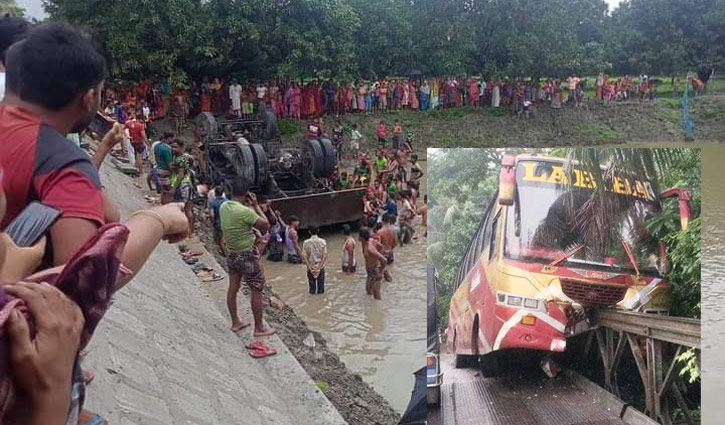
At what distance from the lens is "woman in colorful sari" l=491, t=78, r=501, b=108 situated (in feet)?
76.7

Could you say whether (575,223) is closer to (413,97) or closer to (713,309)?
(713,309)

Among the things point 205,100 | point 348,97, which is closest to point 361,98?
point 348,97

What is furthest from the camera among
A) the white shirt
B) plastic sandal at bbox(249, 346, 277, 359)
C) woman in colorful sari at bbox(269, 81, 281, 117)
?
A: woman in colorful sari at bbox(269, 81, 281, 117)

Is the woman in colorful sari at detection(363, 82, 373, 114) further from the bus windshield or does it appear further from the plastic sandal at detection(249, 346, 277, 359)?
the bus windshield

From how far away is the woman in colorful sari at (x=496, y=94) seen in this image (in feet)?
76.7

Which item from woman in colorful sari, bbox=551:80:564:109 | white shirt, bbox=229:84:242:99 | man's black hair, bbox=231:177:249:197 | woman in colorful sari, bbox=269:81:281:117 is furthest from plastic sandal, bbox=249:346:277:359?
woman in colorful sari, bbox=551:80:564:109

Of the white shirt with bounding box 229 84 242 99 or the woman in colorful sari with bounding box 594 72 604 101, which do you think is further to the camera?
the woman in colorful sari with bounding box 594 72 604 101

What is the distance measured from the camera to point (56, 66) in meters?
1.67

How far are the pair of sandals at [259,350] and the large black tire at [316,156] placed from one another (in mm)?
6415

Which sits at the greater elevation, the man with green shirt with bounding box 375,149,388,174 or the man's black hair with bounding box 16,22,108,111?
the man's black hair with bounding box 16,22,108,111

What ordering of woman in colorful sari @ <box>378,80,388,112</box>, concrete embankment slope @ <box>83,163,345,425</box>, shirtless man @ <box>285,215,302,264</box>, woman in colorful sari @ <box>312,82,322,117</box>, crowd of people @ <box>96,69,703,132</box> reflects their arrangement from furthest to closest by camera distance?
woman in colorful sari @ <box>378,80,388,112</box> → woman in colorful sari @ <box>312,82,322,117</box> → crowd of people @ <box>96,69,703,132</box> → shirtless man @ <box>285,215,302,264</box> → concrete embankment slope @ <box>83,163,345,425</box>

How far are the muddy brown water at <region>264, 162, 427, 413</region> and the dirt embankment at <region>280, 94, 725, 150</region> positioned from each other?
1146 centimetres

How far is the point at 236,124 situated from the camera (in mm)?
13398

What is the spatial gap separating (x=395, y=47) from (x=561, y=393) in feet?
68.6
